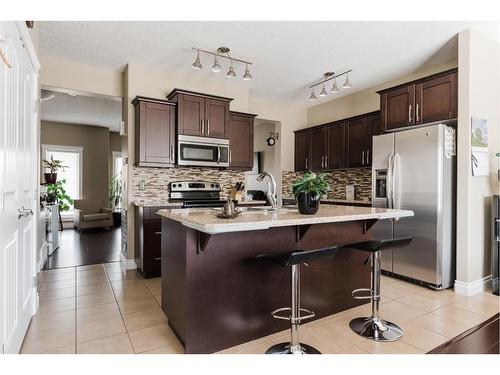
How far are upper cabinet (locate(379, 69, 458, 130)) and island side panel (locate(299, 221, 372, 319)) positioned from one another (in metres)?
1.75

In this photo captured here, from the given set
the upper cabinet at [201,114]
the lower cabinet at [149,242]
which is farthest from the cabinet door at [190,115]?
the lower cabinet at [149,242]

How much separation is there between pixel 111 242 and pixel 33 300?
3.51m

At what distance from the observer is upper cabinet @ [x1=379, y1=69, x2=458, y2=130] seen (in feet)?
10.8

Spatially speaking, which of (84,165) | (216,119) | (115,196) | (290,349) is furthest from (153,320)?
(84,165)

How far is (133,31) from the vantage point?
10.5 feet

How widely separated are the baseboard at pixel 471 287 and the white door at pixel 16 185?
3.88 metres

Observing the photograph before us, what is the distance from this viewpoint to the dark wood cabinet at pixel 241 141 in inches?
185

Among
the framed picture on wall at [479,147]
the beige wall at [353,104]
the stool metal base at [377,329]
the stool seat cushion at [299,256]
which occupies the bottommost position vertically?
the stool metal base at [377,329]

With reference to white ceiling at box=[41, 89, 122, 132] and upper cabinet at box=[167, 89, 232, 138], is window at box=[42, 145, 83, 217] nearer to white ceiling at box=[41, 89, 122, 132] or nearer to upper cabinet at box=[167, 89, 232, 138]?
white ceiling at box=[41, 89, 122, 132]

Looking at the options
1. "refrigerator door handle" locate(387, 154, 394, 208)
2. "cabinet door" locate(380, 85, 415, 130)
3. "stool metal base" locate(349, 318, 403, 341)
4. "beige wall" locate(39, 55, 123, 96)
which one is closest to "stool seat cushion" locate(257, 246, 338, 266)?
"stool metal base" locate(349, 318, 403, 341)

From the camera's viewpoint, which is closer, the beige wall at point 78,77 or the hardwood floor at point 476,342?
the hardwood floor at point 476,342

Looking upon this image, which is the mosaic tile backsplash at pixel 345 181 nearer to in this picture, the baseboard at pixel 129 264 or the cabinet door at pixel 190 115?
the cabinet door at pixel 190 115

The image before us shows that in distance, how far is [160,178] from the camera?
4316 mm

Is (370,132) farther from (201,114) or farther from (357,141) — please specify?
(201,114)
